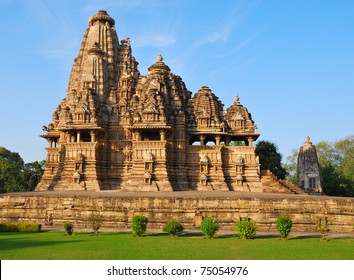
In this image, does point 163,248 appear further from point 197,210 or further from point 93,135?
point 93,135

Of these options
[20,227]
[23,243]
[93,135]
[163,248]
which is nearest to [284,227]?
[163,248]

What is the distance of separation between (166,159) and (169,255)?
19733 mm

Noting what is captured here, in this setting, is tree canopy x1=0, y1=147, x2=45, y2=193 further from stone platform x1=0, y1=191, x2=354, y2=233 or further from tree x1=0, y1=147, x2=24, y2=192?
stone platform x1=0, y1=191, x2=354, y2=233

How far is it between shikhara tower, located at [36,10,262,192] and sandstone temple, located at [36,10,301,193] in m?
0.08

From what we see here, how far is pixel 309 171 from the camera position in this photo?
3438 cm

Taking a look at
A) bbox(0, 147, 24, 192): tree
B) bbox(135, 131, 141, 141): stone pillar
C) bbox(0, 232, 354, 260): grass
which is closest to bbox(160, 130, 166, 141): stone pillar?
bbox(135, 131, 141, 141): stone pillar

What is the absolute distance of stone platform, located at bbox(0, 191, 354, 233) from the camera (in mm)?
19016

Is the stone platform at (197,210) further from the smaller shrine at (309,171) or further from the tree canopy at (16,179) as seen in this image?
the tree canopy at (16,179)

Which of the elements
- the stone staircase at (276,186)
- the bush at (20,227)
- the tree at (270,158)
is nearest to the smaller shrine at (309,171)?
the stone staircase at (276,186)

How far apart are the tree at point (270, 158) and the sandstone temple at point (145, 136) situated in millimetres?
13284

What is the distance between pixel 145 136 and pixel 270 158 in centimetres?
2001

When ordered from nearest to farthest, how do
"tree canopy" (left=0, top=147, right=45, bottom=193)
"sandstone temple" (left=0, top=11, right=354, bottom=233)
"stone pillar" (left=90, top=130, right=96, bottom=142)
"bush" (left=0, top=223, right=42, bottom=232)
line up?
"bush" (left=0, top=223, right=42, bottom=232) < "sandstone temple" (left=0, top=11, right=354, bottom=233) < "stone pillar" (left=90, top=130, right=96, bottom=142) < "tree canopy" (left=0, top=147, right=45, bottom=193)

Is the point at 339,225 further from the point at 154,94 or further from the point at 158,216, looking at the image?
the point at 154,94

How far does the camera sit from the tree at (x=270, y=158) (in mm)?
46281
